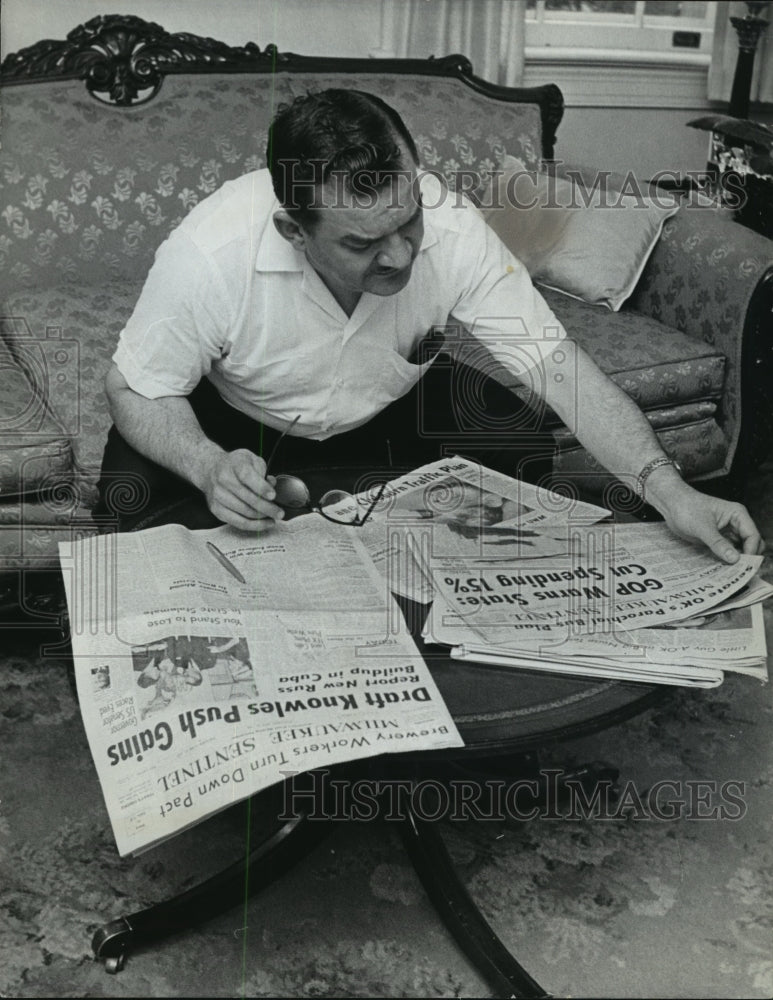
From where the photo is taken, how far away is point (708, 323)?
7.55 ft

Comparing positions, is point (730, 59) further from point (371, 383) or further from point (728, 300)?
point (371, 383)

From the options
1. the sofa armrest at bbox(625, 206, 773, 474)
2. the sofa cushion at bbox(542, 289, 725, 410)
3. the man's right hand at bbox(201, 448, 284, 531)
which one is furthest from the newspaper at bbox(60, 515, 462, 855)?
the sofa armrest at bbox(625, 206, 773, 474)

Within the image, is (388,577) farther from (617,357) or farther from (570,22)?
(570,22)

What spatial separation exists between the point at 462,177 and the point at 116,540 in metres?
1.57

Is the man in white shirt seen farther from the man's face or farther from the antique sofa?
the antique sofa

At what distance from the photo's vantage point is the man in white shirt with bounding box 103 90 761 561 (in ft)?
4.21

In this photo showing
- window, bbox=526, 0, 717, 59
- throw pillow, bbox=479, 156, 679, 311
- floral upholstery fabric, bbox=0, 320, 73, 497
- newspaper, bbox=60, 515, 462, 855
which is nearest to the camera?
newspaper, bbox=60, 515, 462, 855

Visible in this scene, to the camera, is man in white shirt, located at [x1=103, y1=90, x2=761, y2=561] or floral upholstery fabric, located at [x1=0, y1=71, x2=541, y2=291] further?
floral upholstery fabric, located at [x1=0, y1=71, x2=541, y2=291]

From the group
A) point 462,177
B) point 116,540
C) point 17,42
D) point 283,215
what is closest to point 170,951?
point 116,540

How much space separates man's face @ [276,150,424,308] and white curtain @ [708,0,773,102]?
1.58 metres

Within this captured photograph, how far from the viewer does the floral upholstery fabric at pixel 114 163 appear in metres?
2.20

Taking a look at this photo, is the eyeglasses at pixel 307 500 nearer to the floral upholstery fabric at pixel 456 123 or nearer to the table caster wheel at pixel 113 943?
the table caster wheel at pixel 113 943

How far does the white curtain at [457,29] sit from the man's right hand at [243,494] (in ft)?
6.57

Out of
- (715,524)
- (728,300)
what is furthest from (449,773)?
(728,300)
